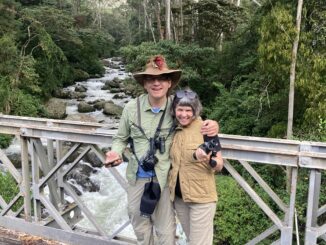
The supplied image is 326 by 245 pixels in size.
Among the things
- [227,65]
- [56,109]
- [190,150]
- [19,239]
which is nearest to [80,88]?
[56,109]

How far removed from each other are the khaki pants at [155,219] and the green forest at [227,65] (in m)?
5.57

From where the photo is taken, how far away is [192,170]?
2.62 meters

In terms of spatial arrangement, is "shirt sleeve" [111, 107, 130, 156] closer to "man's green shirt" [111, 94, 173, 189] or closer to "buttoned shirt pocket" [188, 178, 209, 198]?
"man's green shirt" [111, 94, 173, 189]

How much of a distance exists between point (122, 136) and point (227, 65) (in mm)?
15211

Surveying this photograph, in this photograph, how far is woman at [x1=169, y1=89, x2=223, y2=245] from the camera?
259 cm

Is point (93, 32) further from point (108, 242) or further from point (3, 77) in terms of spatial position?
point (108, 242)

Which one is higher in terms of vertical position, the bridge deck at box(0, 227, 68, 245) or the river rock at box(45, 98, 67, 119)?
the bridge deck at box(0, 227, 68, 245)

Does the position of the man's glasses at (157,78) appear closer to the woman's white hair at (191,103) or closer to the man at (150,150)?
the man at (150,150)

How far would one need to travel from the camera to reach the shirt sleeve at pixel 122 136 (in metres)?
2.84

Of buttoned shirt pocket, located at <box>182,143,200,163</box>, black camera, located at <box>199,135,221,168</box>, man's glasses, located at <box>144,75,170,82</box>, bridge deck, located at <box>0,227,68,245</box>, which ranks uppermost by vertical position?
man's glasses, located at <box>144,75,170,82</box>

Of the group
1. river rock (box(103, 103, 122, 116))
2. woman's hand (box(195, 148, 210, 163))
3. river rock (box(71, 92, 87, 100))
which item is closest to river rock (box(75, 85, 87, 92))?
river rock (box(71, 92, 87, 100))

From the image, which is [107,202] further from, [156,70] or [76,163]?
[156,70]

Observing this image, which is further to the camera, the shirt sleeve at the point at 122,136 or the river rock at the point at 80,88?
the river rock at the point at 80,88

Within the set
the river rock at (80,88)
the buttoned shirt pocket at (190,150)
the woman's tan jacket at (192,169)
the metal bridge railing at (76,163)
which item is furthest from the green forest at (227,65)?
the buttoned shirt pocket at (190,150)
